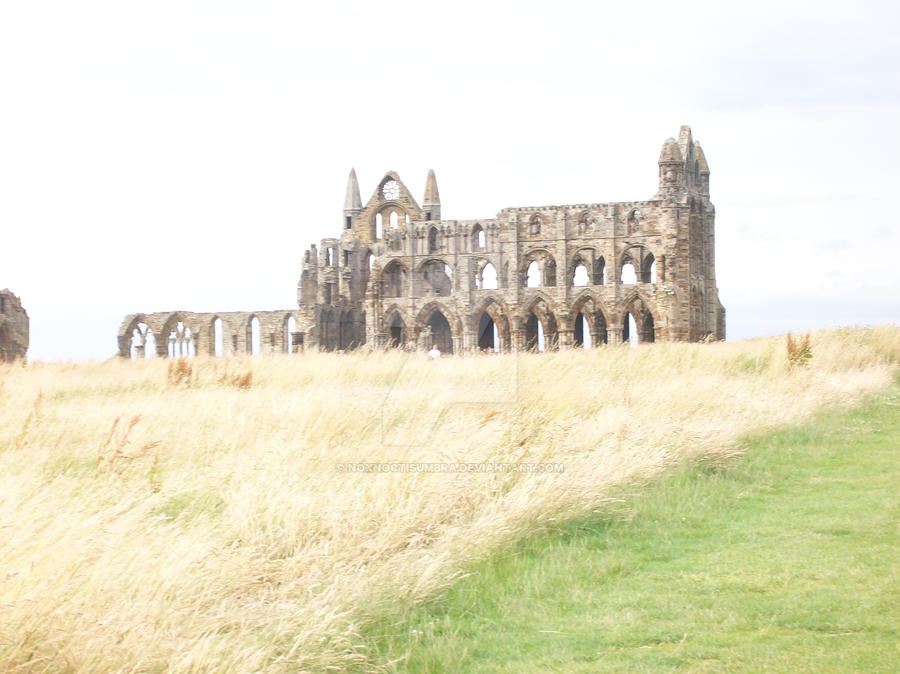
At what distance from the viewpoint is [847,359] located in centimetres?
1845

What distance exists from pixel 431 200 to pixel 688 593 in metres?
47.5

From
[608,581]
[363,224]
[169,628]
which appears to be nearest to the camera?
[169,628]

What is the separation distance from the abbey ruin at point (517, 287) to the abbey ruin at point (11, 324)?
10041 mm

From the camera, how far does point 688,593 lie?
6195 mm

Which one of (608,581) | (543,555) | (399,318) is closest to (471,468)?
(543,555)

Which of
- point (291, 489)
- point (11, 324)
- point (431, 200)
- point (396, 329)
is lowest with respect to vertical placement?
point (291, 489)

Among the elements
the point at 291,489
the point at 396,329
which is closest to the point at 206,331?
the point at 396,329

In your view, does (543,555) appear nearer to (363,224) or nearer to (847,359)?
(847,359)

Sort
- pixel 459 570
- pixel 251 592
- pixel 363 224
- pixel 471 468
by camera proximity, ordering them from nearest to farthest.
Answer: pixel 251 592
pixel 459 570
pixel 471 468
pixel 363 224

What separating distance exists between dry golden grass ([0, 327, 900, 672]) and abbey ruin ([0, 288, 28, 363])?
91.9 ft

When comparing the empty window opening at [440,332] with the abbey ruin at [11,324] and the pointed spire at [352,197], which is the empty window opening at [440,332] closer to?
the pointed spire at [352,197]

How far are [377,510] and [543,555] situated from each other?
3.88 feet

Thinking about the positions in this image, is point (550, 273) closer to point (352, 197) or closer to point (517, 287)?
point (517, 287)

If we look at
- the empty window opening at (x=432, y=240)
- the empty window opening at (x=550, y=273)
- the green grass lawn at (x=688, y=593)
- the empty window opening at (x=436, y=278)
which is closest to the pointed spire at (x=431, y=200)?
the empty window opening at (x=436, y=278)
